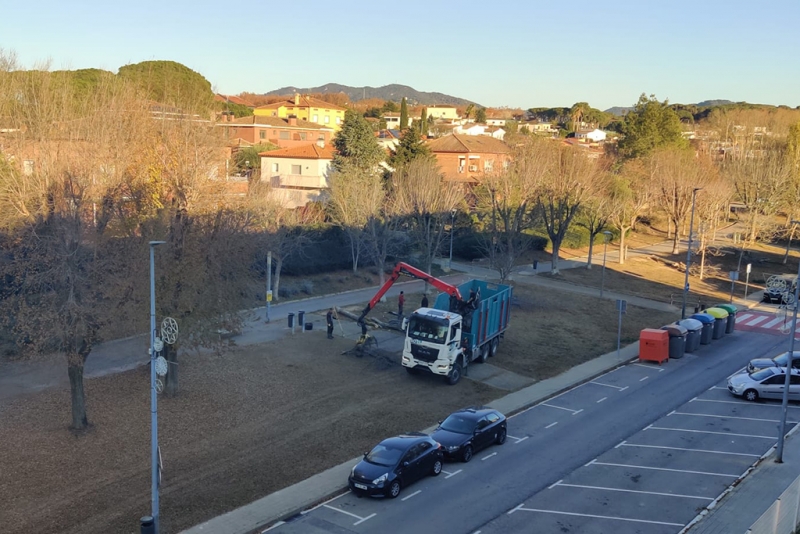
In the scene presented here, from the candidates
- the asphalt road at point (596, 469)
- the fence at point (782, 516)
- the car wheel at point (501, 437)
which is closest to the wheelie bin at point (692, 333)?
the asphalt road at point (596, 469)

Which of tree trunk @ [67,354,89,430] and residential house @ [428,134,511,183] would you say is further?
residential house @ [428,134,511,183]

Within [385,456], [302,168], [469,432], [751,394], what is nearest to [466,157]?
[302,168]

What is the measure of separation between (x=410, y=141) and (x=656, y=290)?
21808mm

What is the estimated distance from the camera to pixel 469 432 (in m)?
18.4

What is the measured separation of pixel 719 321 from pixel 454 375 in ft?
53.0

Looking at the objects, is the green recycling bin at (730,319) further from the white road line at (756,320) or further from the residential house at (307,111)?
the residential house at (307,111)

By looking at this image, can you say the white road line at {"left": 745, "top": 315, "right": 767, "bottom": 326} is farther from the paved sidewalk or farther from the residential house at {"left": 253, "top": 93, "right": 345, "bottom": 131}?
the residential house at {"left": 253, "top": 93, "right": 345, "bottom": 131}

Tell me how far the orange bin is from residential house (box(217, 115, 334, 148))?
53847mm

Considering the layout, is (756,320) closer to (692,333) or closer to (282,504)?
(692,333)

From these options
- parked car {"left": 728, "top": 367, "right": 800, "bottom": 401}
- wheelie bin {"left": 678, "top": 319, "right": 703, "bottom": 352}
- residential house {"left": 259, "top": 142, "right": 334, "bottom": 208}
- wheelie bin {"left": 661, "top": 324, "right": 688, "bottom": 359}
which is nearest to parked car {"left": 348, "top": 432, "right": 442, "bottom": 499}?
parked car {"left": 728, "top": 367, "right": 800, "bottom": 401}

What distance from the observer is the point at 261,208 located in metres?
34.1

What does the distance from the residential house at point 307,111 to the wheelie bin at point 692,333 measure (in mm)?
78196

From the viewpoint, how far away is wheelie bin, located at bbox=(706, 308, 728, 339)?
32.9 metres

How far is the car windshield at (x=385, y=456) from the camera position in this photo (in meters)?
16.0
